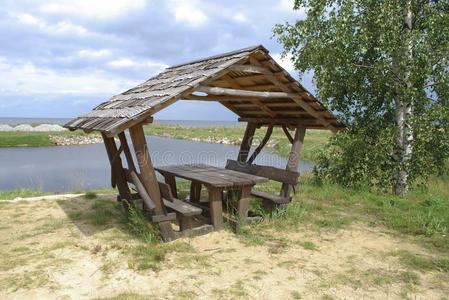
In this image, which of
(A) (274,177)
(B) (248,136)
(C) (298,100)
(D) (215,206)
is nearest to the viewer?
Result: (D) (215,206)

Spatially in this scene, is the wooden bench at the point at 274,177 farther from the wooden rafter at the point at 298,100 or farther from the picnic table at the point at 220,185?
the wooden rafter at the point at 298,100

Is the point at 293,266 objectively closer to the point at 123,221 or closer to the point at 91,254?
the point at 91,254

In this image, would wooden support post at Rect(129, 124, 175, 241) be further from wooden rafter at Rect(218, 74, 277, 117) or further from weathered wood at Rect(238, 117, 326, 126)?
weathered wood at Rect(238, 117, 326, 126)

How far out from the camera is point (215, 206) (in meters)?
6.60

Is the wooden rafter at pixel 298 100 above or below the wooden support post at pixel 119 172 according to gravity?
above

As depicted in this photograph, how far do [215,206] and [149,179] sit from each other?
1275mm

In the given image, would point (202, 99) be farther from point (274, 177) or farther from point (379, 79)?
point (379, 79)

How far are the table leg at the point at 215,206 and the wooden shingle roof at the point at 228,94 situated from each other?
67.5 inches

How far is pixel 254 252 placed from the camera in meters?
5.71

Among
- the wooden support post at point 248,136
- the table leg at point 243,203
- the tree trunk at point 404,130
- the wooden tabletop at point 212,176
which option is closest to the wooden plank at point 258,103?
the wooden support post at point 248,136

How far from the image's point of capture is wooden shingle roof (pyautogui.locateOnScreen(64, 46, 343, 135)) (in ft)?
18.9

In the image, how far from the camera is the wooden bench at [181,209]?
6.05m

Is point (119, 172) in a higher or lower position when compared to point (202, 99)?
lower

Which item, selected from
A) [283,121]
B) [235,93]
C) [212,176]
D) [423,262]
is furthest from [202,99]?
[423,262]
